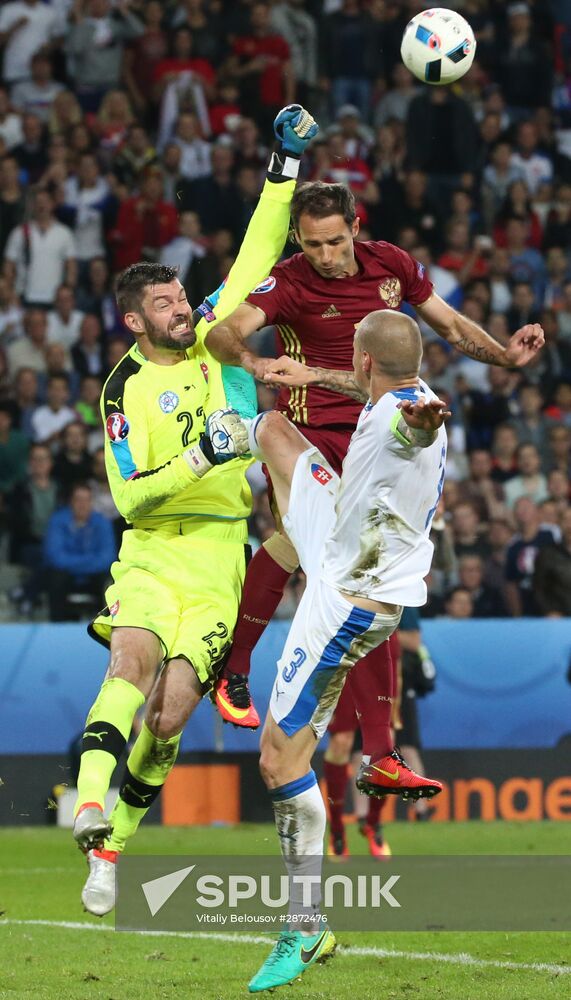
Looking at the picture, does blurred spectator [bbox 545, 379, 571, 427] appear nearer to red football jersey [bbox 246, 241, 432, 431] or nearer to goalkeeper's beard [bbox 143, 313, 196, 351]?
red football jersey [bbox 246, 241, 432, 431]

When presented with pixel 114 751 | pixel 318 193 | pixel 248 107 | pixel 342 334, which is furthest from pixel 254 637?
pixel 248 107

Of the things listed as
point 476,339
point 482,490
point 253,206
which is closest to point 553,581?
point 482,490

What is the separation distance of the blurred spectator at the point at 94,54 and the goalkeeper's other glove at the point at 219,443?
12421 mm

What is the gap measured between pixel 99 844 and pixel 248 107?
44.3 ft

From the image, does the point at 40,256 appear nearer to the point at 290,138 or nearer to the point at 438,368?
the point at 438,368

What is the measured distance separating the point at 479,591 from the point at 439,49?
753cm

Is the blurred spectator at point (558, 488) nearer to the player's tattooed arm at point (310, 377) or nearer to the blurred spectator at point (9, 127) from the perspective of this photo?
the blurred spectator at point (9, 127)

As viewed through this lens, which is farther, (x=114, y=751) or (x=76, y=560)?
(x=76, y=560)

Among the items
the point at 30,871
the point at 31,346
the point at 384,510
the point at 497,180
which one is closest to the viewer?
the point at 384,510

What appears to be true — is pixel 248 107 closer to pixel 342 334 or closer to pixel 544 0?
pixel 544 0

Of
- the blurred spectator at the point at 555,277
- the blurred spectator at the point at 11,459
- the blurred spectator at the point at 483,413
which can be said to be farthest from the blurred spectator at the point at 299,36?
the blurred spectator at the point at 11,459

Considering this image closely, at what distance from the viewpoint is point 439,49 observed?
805 centimetres

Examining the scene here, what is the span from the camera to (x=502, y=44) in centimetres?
1991

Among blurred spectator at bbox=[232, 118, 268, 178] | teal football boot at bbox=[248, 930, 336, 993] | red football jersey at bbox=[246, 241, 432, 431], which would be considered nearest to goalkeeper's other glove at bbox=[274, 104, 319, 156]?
red football jersey at bbox=[246, 241, 432, 431]
